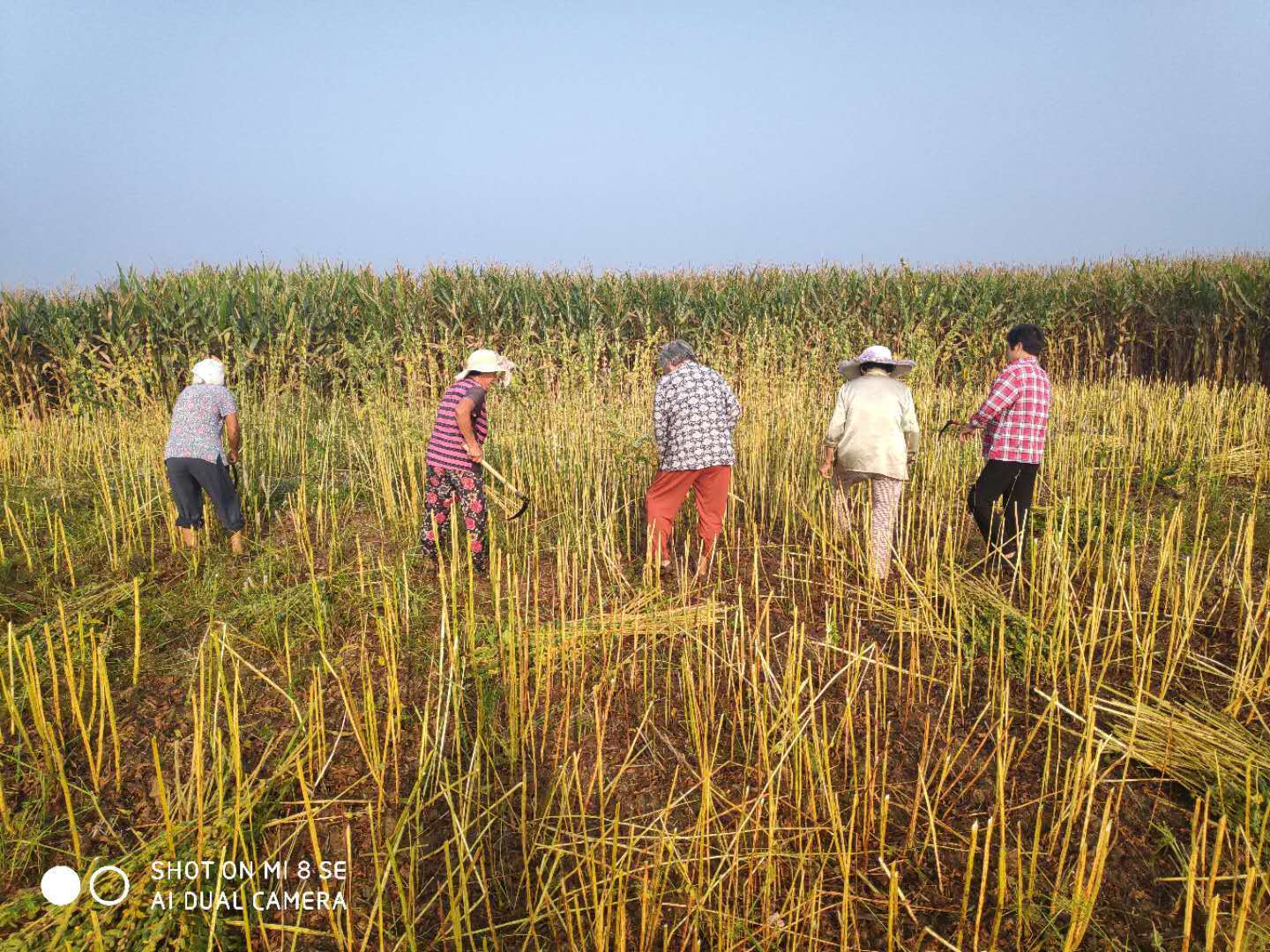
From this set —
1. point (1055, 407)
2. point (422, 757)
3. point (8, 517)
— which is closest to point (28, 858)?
point (422, 757)

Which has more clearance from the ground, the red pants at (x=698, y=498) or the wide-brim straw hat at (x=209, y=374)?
the wide-brim straw hat at (x=209, y=374)

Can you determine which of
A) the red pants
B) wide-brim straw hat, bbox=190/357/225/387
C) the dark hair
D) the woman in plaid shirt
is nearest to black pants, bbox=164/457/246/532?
wide-brim straw hat, bbox=190/357/225/387

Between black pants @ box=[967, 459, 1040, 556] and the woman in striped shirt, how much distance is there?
10.2ft

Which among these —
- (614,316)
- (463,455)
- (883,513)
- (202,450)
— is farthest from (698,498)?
(614,316)

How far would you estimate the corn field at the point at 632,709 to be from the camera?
208 centimetres

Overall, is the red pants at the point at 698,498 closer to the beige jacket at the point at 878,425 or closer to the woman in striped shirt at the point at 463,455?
the beige jacket at the point at 878,425

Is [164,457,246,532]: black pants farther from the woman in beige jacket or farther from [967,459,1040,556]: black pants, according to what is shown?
[967,459,1040,556]: black pants

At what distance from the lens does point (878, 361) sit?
427cm

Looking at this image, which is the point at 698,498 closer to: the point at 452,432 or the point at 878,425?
the point at 878,425

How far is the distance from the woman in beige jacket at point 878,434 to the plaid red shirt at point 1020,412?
53 centimetres

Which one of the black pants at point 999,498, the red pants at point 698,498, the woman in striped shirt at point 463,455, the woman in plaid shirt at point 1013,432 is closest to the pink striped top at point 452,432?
the woman in striped shirt at point 463,455

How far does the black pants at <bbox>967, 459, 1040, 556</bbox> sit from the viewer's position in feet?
14.6

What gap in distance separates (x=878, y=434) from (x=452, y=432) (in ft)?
8.60

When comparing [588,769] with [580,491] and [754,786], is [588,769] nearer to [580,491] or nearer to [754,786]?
[754,786]
